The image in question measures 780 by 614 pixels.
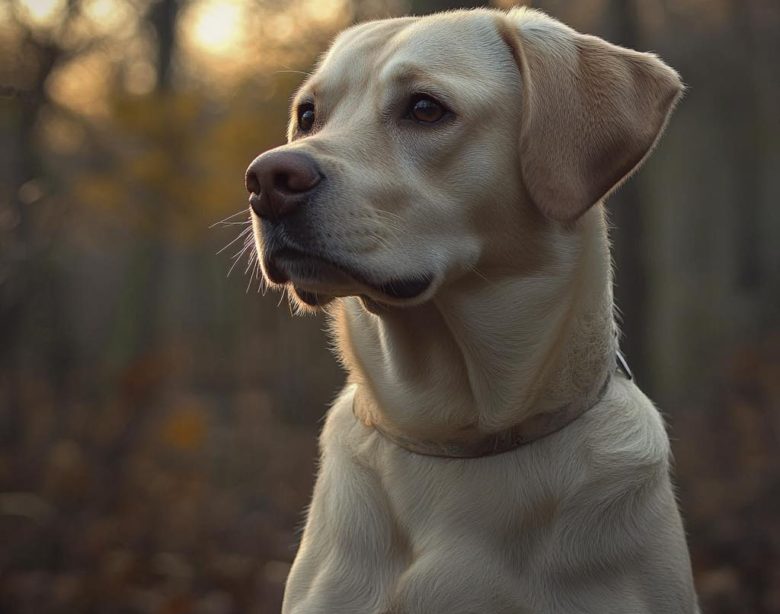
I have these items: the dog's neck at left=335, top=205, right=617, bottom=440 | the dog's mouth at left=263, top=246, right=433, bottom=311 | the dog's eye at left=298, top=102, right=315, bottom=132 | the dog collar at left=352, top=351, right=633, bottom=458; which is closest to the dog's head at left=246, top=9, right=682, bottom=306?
the dog's mouth at left=263, top=246, right=433, bottom=311

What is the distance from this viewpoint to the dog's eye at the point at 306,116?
3.63 meters

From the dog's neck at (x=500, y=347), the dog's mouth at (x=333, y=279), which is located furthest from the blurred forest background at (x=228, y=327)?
the dog's neck at (x=500, y=347)

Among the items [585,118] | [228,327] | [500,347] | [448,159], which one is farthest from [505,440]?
[228,327]

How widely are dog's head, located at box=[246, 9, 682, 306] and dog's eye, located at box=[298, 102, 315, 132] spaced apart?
0.80 ft

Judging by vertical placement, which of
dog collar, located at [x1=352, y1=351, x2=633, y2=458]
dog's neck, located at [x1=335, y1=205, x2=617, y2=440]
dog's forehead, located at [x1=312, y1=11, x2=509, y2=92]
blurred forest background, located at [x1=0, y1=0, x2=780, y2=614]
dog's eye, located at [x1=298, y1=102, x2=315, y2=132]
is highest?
dog's forehead, located at [x1=312, y1=11, x2=509, y2=92]

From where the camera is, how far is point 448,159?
10.4 ft

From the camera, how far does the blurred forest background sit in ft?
22.0

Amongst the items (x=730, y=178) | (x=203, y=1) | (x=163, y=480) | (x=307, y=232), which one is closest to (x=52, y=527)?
(x=163, y=480)

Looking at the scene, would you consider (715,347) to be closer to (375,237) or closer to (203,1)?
(203,1)

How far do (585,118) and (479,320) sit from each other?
2.32 ft

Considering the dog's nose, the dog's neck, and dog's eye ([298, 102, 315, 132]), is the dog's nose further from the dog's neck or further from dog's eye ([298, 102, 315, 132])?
dog's eye ([298, 102, 315, 132])

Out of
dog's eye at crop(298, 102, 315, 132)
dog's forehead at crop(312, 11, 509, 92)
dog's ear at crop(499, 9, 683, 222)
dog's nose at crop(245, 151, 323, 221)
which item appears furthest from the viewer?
dog's eye at crop(298, 102, 315, 132)

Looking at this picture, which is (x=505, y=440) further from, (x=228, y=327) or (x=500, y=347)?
(x=228, y=327)

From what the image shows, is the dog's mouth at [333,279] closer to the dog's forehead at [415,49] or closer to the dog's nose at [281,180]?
Answer: the dog's nose at [281,180]
